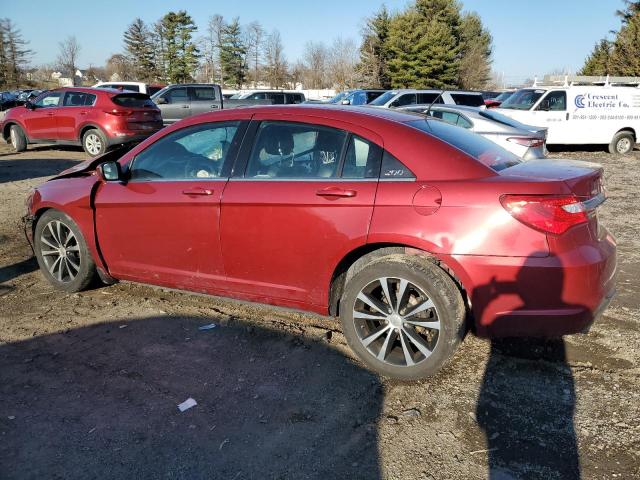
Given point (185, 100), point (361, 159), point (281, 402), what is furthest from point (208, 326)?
point (185, 100)

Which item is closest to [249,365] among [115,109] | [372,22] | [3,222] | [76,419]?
[76,419]

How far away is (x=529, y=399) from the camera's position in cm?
297

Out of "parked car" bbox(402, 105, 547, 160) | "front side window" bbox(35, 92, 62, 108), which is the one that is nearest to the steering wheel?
"parked car" bbox(402, 105, 547, 160)

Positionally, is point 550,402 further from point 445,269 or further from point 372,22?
point 372,22

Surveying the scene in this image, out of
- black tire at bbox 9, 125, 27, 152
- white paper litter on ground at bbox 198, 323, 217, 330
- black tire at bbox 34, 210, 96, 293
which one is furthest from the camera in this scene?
black tire at bbox 9, 125, 27, 152

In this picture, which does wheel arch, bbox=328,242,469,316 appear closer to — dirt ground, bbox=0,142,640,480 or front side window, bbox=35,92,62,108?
dirt ground, bbox=0,142,640,480

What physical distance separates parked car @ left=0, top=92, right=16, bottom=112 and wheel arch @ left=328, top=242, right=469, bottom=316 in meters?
40.4

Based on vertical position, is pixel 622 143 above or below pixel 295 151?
below

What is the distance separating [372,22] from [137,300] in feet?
168

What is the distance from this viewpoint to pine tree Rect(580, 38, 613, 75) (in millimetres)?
46969

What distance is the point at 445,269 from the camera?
3150mm

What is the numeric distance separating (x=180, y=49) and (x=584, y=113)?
6273cm

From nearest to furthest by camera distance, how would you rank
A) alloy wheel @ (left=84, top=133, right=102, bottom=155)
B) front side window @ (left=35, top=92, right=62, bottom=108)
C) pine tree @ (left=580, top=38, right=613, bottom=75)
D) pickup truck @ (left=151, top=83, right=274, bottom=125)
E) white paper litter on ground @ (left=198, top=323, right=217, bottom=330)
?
1. white paper litter on ground @ (left=198, top=323, right=217, bottom=330)
2. alloy wheel @ (left=84, top=133, right=102, bottom=155)
3. front side window @ (left=35, top=92, right=62, bottom=108)
4. pickup truck @ (left=151, top=83, right=274, bottom=125)
5. pine tree @ (left=580, top=38, right=613, bottom=75)

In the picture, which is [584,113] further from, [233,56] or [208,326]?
[233,56]
